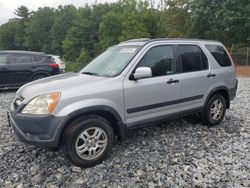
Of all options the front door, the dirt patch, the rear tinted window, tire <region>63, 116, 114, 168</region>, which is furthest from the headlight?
the dirt patch

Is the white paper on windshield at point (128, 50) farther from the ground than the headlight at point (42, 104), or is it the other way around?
the white paper on windshield at point (128, 50)

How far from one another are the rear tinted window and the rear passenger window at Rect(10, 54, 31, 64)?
7.52m

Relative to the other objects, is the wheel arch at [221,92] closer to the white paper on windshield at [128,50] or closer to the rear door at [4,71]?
the white paper on windshield at [128,50]

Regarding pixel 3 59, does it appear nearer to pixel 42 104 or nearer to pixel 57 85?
pixel 57 85

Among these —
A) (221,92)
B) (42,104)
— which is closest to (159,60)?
(221,92)

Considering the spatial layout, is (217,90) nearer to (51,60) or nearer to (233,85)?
Result: (233,85)

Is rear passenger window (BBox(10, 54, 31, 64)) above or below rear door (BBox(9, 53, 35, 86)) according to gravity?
above

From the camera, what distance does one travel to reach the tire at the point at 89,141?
12.1ft

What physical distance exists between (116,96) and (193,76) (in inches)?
68.5

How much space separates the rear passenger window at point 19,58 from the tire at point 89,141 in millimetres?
7710

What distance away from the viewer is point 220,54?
224 inches

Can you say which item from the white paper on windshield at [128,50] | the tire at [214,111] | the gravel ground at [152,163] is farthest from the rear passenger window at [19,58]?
the tire at [214,111]

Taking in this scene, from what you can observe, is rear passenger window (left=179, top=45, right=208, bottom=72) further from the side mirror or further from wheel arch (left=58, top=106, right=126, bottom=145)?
wheel arch (left=58, top=106, right=126, bottom=145)

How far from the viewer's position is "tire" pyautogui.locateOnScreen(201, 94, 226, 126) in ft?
17.9
